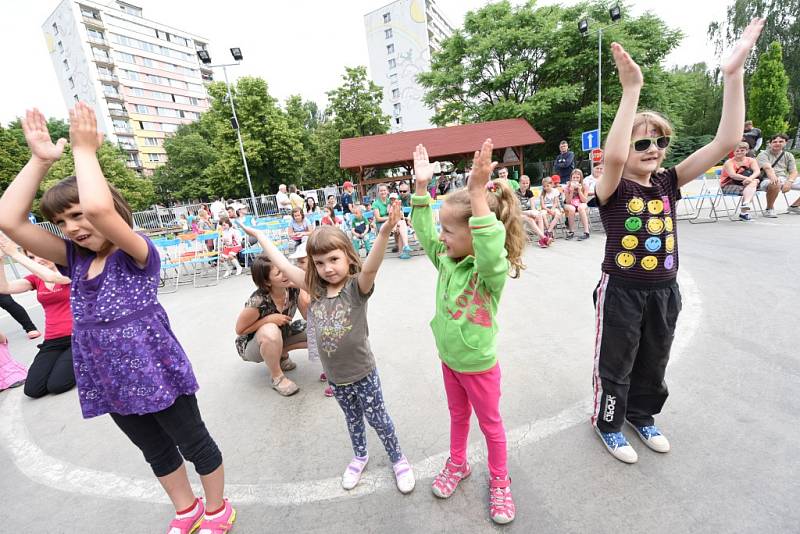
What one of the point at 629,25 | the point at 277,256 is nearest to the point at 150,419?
the point at 277,256

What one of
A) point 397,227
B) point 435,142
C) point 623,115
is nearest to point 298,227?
point 397,227

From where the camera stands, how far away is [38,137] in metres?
1.52

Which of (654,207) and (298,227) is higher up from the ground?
(654,207)

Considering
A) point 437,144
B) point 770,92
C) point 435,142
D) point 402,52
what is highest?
point 402,52

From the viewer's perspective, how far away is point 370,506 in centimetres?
202

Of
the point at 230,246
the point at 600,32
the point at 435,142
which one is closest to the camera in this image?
the point at 230,246

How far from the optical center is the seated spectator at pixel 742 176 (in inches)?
301

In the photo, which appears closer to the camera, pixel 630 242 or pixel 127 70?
pixel 630 242

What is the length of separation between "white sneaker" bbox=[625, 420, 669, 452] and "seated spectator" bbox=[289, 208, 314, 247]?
8048mm

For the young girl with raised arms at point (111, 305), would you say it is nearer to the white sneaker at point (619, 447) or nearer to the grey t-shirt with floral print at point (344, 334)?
the grey t-shirt with floral print at point (344, 334)

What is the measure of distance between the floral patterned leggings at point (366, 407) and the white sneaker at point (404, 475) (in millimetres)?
38

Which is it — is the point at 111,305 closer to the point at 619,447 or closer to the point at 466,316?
the point at 466,316

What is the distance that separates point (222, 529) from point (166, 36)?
71834 mm

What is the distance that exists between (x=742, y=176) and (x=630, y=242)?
27.9ft
